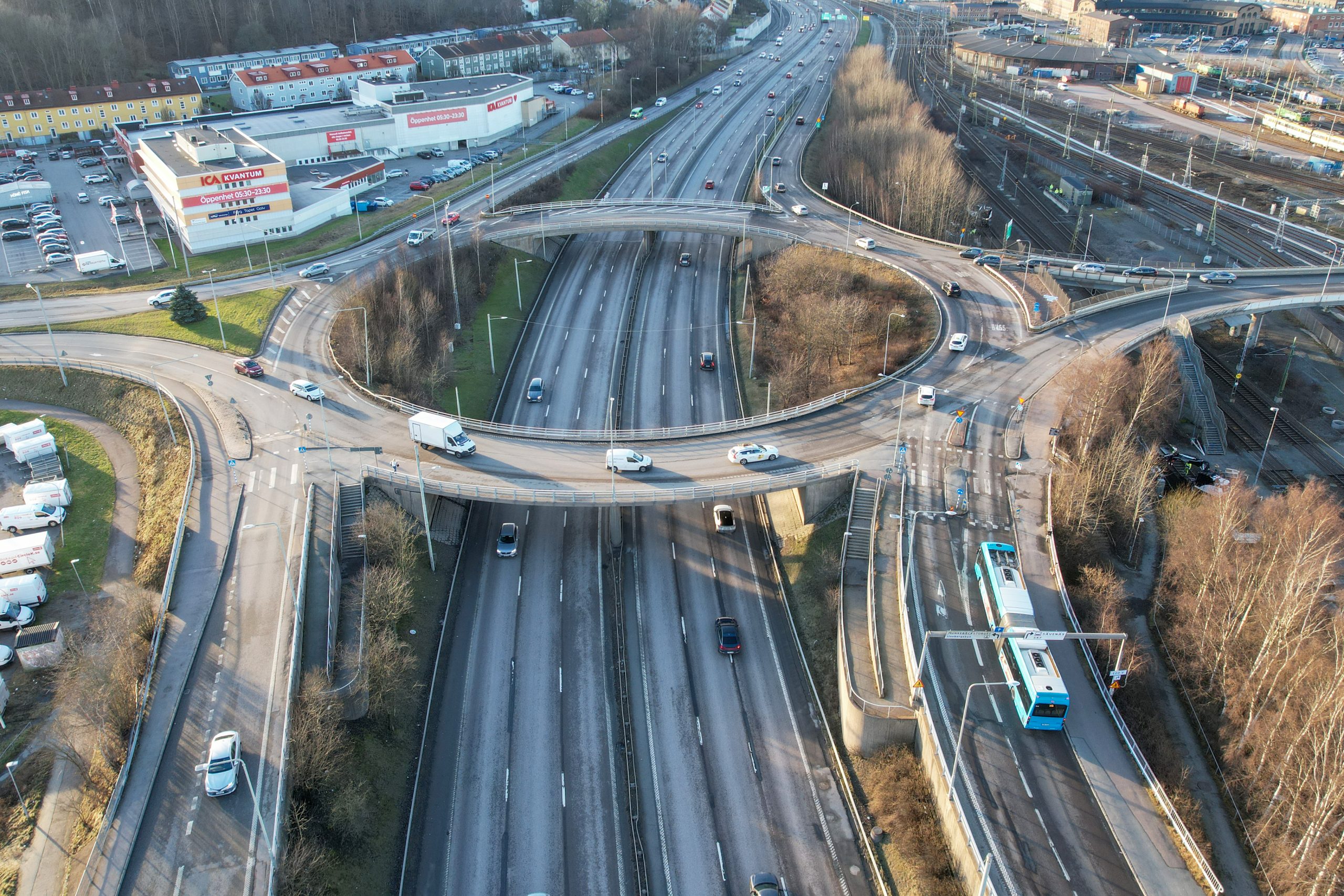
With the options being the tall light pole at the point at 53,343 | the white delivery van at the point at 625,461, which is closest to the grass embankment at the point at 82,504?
the tall light pole at the point at 53,343

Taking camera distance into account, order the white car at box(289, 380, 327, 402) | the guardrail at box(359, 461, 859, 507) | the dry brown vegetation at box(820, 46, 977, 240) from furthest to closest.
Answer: the dry brown vegetation at box(820, 46, 977, 240) < the white car at box(289, 380, 327, 402) < the guardrail at box(359, 461, 859, 507)

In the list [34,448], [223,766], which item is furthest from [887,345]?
[34,448]

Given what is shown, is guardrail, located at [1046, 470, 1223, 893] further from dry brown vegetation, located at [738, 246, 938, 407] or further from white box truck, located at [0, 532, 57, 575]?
white box truck, located at [0, 532, 57, 575]

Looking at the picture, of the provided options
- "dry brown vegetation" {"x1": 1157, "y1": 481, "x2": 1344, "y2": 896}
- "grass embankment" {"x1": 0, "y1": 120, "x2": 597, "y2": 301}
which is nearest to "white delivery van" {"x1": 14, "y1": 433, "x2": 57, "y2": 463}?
"grass embankment" {"x1": 0, "y1": 120, "x2": 597, "y2": 301}

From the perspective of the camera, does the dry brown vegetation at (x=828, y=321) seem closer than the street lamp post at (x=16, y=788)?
No

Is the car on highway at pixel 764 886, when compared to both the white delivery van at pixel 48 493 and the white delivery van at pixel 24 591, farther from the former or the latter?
the white delivery van at pixel 48 493

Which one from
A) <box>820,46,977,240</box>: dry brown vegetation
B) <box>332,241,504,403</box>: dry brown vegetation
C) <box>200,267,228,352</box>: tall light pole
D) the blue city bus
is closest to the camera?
the blue city bus
